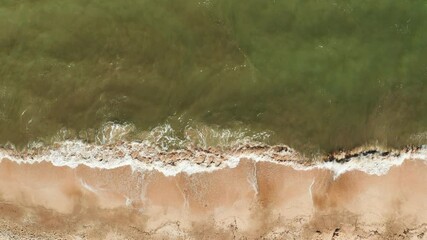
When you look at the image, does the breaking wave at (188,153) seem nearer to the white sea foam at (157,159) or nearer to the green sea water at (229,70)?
the white sea foam at (157,159)

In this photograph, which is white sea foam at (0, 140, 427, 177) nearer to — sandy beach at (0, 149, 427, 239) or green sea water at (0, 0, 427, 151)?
sandy beach at (0, 149, 427, 239)

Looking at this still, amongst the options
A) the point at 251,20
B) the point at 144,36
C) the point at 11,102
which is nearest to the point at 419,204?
the point at 251,20

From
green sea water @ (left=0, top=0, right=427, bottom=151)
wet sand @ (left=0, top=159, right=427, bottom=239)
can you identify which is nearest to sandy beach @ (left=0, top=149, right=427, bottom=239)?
wet sand @ (left=0, top=159, right=427, bottom=239)

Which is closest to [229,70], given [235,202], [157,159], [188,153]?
[188,153]

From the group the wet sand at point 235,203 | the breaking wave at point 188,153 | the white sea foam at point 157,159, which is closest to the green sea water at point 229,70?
the breaking wave at point 188,153

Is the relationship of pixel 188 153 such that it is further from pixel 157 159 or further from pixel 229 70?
pixel 229 70

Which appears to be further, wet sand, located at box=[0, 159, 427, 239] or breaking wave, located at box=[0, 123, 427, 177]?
breaking wave, located at box=[0, 123, 427, 177]
